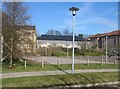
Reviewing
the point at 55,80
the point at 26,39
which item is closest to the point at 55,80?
the point at 55,80

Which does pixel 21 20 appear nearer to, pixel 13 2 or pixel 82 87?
pixel 13 2

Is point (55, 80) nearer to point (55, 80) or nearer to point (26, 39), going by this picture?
point (55, 80)

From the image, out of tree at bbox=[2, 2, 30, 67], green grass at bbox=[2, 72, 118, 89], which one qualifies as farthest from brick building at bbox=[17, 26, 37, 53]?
green grass at bbox=[2, 72, 118, 89]

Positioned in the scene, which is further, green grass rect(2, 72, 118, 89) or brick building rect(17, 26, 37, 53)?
brick building rect(17, 26, 37, 53)

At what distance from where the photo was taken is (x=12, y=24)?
19266mm

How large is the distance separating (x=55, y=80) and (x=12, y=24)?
778cm

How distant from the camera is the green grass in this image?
1232cm

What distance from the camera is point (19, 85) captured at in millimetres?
11930

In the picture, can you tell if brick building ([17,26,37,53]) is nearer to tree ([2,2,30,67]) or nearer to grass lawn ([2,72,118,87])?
tree ([2,2,30,67])

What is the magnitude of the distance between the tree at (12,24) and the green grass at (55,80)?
607cm

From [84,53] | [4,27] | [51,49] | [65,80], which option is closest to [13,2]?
[4,27]

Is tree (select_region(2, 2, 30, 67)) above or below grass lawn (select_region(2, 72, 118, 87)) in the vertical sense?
above

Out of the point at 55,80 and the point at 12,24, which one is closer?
the point at 55,80

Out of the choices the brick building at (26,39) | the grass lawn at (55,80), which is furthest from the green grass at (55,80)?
the brick building at (26,39)
